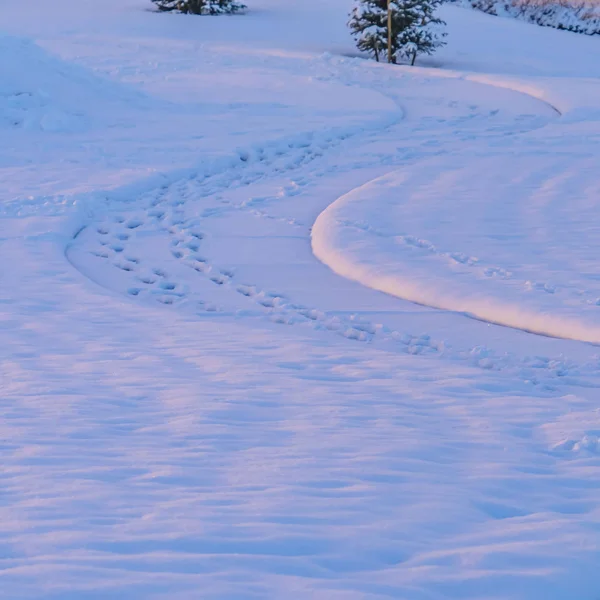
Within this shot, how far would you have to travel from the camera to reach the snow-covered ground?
3018 millimetres

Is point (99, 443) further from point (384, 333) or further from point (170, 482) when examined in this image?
point (384, 333)

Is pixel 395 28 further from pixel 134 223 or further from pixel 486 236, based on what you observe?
pixel 486 236

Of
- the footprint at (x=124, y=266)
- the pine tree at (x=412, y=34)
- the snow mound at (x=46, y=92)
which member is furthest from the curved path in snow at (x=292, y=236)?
the pine tree at (x=412, y=34)

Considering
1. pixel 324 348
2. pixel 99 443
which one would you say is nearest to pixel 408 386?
pixel 324 348

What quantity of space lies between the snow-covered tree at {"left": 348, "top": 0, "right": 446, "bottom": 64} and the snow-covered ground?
19.4 feet

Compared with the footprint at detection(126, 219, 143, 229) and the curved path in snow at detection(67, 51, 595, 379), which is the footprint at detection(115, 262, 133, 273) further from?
the footprint at detection(126, 219, 143, 229)

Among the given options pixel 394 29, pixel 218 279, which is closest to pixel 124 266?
pixel 218 279

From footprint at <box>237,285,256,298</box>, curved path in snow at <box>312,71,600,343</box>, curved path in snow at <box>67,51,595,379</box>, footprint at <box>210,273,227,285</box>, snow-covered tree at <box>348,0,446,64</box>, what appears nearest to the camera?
curved path in snow at <box>67,51,595,379</box>

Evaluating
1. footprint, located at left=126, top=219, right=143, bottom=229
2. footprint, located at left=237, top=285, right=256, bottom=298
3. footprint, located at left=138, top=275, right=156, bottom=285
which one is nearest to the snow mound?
footprint, located at left=126, top=219, right=143, bottom=229

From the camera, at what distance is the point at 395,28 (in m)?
18.8

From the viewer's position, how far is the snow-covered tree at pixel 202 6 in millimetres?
23984

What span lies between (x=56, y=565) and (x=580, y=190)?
21.9ft

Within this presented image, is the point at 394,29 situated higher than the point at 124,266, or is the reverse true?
the point at 394,29

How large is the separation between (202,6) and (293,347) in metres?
20.4
